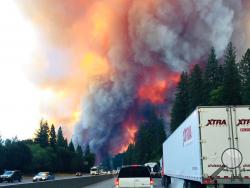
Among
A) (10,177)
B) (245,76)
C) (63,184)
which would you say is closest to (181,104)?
(245,76)

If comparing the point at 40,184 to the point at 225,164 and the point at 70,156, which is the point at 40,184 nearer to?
the point at 225,164

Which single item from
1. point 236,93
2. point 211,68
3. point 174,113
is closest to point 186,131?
point 236,93

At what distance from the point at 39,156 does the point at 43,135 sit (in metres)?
44.8

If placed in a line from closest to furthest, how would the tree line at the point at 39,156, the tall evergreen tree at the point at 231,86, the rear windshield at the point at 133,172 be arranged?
1. the rear windshield at the point at 133,172
2. the tall evergreen tree at the point at 231,86
3. the tree line at the point at 39,156

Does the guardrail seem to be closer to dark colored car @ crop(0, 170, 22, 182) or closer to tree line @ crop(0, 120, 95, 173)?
dark colored car @ crop(0, 170, 22, 182)

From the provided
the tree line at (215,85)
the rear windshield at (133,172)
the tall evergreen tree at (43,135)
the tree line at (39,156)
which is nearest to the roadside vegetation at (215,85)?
the tree line at (215,85)

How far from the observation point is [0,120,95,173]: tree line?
115375 mm

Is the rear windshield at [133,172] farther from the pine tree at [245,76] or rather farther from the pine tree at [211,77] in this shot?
Result: the pine tree at [211,77]

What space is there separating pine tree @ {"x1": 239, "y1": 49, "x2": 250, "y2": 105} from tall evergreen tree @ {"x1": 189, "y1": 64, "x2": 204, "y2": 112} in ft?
40.0

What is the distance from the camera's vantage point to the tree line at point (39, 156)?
115m

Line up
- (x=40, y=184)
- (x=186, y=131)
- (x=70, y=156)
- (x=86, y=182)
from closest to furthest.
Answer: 1. (x=186, y=131)
2. (x=40, y=184)
3. (x=86, y=182)
4. (x=70, y=156)

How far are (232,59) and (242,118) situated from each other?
286 feet

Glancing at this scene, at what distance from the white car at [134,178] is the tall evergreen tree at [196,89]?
303 ft

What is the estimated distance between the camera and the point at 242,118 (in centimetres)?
1830
